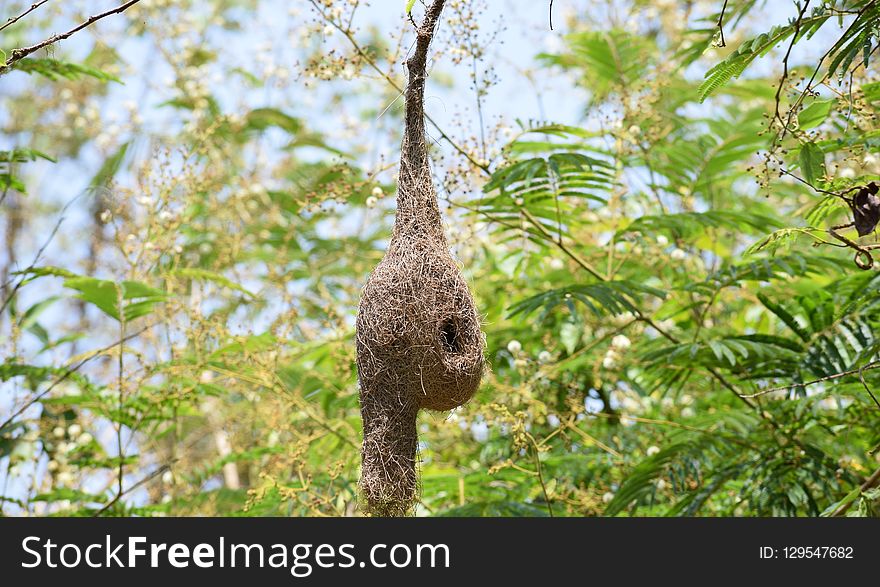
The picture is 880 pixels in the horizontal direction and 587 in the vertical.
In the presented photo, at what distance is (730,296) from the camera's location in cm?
433

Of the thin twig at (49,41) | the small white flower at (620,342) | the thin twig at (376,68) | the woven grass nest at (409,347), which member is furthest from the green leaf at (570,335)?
the thin twig at (49,41)

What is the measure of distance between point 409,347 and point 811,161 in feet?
3.58

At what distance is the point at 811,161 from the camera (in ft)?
8.26

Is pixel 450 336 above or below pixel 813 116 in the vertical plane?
below

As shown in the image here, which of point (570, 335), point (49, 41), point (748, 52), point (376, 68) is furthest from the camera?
→ point (570, 335)

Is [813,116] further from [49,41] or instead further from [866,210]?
[49,41]

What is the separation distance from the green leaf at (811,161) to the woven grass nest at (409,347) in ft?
2.94

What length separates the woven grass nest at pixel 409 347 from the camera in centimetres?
219

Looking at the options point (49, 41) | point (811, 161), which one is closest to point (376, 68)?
point (49, 41)

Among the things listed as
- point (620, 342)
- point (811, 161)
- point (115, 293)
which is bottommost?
point (811, 161)

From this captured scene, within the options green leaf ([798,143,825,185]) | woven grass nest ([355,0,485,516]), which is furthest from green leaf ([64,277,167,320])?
green leaf ([798,143,825,185])

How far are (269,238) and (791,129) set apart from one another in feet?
12.5

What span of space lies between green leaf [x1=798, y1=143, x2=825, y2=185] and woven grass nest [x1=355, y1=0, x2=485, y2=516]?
0.90 metres
